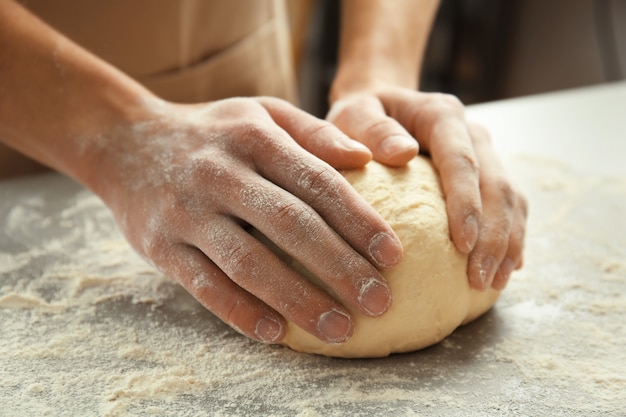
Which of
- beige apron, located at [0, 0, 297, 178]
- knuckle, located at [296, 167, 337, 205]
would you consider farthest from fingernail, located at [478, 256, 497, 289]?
beige apron, located at [0, 0, 297, 178]

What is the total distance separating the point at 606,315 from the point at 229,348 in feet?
2.38

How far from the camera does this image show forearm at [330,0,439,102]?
179cm

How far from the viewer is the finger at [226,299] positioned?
45.8 inches

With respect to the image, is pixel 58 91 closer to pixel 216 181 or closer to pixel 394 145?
pixel 216 181

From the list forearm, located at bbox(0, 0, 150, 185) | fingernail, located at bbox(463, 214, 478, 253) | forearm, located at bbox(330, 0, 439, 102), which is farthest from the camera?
forearm, located at bbox(330, 0, 439, 102)

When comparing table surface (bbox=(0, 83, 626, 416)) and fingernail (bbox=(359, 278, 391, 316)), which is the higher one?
fingernail (bbox=(359, 278, 391, 316))

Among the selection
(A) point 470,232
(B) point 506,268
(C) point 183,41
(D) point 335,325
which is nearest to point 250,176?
(D) point 335,325

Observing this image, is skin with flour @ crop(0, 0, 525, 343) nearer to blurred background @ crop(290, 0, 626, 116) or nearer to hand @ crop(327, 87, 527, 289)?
hand @ crop(327, 87, 527, 289)

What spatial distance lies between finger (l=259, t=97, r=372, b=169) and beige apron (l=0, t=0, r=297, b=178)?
585 mm

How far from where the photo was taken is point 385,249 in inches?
44.7

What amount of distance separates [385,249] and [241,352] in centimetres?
31

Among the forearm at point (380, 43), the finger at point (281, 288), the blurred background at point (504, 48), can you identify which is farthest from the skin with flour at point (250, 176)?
the blurred background at point (504, 48)

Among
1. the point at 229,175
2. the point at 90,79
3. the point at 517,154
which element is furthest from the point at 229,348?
the point at 517,154

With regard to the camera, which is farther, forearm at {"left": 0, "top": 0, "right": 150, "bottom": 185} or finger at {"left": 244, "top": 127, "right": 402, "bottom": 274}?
forearm at {"left": 0, "top": 0, "right": 150, "bottom": 185}
